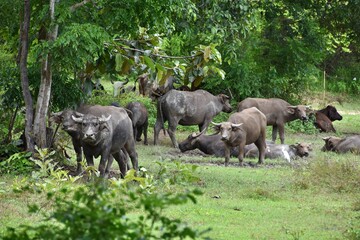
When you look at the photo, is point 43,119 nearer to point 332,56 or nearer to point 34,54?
point 34,54

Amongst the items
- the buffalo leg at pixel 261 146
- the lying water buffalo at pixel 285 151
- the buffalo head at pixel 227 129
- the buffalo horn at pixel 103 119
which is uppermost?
the buffalo horn at pixel 103 119

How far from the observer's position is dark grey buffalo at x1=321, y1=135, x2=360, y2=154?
21.3 m

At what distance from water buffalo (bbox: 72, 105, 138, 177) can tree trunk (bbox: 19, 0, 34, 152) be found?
0.97m

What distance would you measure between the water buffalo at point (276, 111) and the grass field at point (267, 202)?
17.5 ft

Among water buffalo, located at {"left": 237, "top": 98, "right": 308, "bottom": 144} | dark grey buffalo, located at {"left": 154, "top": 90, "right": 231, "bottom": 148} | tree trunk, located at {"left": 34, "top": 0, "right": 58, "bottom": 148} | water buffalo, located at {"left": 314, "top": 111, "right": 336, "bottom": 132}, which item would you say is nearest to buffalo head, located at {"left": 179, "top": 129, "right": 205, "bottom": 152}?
dark grey buffalo, located at {"left": 154, "top": 90, "right": 231, "bottom": 148}

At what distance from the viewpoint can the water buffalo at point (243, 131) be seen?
60.2ft

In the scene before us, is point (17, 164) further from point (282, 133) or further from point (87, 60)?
point (282, 133)

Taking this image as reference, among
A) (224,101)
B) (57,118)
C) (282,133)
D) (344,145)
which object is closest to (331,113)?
(282,133)

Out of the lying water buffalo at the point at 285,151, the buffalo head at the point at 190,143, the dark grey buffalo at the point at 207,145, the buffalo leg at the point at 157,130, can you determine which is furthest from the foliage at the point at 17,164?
the buffalo leg at the point at 157,130

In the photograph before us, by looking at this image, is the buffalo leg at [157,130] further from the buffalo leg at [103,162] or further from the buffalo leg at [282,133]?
the buffalo leg at [103,162]

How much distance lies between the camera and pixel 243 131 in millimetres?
18672

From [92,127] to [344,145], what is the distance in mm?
9244

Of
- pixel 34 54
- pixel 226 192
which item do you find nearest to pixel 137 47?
pixel 34 54

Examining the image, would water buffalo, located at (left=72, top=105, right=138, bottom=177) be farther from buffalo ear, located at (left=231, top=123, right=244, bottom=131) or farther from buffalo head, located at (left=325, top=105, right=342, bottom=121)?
buffalo head, located at (left=325, top=105, right=342, bottom=121)
